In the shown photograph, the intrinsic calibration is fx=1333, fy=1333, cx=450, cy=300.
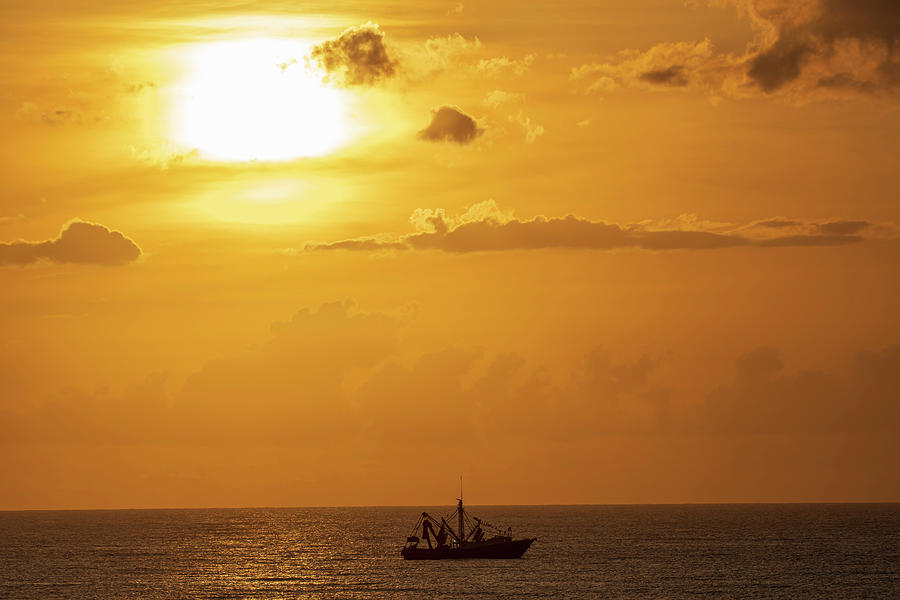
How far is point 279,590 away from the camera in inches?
7687

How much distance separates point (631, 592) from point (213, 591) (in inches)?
2396

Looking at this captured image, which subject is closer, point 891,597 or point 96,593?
point 891,597

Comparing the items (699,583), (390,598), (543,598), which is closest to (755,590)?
(699,583)

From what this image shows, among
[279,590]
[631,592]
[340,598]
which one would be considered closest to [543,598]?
[631,592]

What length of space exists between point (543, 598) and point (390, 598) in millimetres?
20645

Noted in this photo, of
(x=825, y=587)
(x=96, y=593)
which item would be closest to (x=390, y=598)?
(x=96, y=593)

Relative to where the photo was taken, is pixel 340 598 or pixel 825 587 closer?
pixel 340 598

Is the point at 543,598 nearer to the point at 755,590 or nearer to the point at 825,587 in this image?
the point at 755,590

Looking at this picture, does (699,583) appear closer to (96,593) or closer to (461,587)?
(461,587)

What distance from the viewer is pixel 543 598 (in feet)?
580

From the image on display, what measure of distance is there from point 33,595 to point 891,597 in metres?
118

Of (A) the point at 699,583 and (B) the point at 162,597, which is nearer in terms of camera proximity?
(B) the point at 162,597

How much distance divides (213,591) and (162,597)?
1223cm

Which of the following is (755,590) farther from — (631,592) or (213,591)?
(213,591)
